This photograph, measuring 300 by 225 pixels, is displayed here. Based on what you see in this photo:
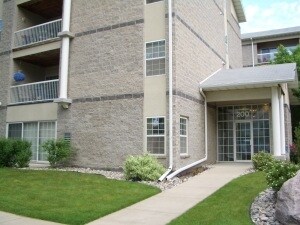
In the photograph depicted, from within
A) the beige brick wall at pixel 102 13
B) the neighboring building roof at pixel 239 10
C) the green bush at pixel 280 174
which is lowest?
the green bush at pixel 280 174

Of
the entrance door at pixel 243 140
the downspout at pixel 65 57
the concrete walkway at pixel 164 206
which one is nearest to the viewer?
the concrete walkway at pixel 164 206

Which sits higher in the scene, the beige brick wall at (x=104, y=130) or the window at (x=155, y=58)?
the window at (x=155, y=58)

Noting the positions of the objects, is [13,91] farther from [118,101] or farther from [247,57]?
[247,57]

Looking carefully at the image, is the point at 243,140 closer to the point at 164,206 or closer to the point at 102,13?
the point at 102,13

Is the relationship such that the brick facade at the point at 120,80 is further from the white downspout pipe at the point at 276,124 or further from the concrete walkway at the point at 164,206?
the white downspout pipe at the point at 276,124

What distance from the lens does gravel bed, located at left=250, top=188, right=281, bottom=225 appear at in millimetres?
7859

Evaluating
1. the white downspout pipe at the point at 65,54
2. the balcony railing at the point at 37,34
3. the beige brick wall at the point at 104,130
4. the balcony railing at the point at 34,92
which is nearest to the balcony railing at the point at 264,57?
the balcony railing at the point at 37,34

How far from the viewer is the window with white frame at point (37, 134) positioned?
18.8 m

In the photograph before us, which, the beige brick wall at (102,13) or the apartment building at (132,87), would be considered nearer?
the apartment building at (132,87)

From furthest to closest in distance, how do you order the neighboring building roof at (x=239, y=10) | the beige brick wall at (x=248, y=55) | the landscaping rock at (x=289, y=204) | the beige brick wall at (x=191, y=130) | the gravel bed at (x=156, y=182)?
the beige brick wall at (x=248, y=55) < the neighboring building roof at (x=239, y=10) < the beige brick wall at (x=191, y=130) < the gravel bed at (x=156, y=182) < the landscaping rock at (x=289, y=204)

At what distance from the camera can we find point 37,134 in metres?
19.2

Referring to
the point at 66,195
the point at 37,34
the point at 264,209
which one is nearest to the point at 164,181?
the point at 66,195

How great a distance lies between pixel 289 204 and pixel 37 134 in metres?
15.0

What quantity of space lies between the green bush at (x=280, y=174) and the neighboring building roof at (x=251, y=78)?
719 cm
